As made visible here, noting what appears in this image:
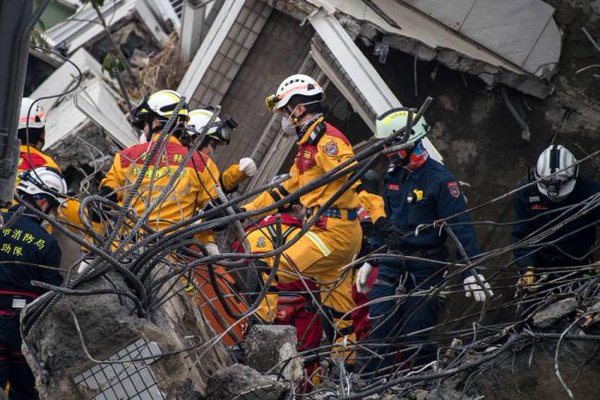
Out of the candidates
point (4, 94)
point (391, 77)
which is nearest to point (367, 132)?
point (391, 77)

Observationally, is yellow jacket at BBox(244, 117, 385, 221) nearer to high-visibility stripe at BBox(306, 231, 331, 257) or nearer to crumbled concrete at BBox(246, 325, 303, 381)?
high-visibility stripe at BBox(306, 231, 331, 257)

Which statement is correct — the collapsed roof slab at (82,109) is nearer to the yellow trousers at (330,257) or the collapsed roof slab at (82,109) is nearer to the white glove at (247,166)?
the white glove at (247,166)

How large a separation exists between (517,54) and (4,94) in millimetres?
6764

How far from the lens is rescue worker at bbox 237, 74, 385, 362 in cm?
905

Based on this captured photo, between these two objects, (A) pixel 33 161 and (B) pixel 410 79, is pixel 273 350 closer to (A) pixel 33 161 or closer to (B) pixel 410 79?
(A) pixel 33 161

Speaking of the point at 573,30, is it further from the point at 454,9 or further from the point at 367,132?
the point at 367,132

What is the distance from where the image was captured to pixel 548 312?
6.41m

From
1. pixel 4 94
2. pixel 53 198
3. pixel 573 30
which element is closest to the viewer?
pixel 4 94

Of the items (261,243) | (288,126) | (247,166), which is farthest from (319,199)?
(247,166)

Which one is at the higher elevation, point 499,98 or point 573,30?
point 573,30

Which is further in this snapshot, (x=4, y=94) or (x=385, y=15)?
(x=385, y=15)

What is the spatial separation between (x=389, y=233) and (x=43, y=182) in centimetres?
262

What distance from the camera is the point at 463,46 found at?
34.6ft

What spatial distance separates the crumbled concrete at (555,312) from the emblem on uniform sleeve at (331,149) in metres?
2.95
